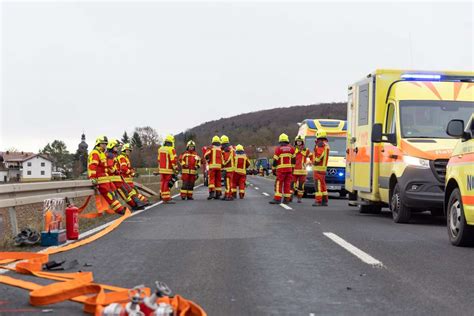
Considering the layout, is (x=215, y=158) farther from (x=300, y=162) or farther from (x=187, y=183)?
(x=300, y=162)

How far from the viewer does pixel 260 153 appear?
108 meters

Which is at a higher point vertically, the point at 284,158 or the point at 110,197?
the point at 284,158

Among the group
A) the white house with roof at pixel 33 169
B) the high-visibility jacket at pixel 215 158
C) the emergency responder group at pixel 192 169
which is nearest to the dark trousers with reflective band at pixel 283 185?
the emergency responder group at pixel 192 169

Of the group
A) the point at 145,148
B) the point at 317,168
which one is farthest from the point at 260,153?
the point at 317,168

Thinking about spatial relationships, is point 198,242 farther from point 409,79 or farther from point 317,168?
point 317,168

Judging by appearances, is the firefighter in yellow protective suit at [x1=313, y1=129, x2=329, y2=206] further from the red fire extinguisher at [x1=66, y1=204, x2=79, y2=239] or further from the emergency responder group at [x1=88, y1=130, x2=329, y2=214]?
the red fire extinguisher at [x1=66, y1=204, x2=79, y2=239]

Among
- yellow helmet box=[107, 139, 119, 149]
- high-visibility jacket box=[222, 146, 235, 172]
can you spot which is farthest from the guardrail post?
high-visibility jacket box=[222, 146, 235, 172]

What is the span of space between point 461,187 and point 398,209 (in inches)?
131

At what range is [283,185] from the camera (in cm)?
1769

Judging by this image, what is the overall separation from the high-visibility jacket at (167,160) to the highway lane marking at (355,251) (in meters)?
8.86

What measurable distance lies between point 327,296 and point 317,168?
11.8 meters

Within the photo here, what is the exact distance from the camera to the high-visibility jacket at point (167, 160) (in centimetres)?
1773

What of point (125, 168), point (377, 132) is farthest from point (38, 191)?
point (377, 132)

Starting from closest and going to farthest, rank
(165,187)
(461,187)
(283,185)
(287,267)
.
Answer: (287,267) < (461,187) < (283,185) < (165,187)
